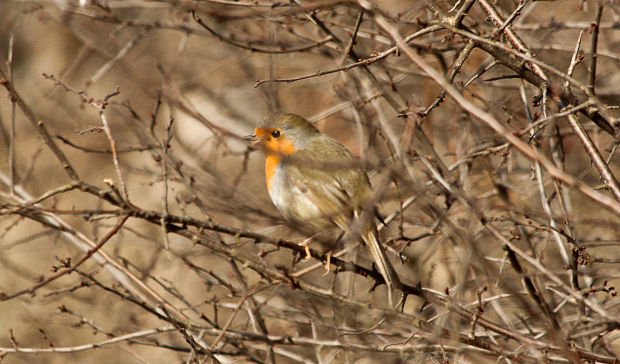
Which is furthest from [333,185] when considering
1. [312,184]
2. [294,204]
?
[294,204]

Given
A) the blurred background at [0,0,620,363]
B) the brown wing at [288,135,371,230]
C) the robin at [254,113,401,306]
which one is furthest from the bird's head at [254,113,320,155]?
the blurred background at [0,0,620,363]

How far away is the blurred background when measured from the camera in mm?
2844

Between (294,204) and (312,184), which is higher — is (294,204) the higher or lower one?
the lower one

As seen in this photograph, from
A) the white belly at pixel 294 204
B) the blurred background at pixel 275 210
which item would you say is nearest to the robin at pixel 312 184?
the white belly at pixel 294 204

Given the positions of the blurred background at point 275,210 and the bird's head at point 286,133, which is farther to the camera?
the bird's head at point 286,133

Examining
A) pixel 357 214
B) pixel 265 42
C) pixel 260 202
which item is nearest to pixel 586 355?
pixel 357 214

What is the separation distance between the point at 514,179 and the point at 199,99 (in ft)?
14.1

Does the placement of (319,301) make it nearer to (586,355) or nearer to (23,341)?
(586,355)

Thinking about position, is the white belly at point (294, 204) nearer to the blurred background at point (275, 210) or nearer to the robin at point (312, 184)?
the robin at point (312, 184)

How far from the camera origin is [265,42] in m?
5.00

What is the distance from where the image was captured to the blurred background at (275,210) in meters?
2.84

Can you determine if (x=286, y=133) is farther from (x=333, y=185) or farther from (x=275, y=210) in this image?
(x=275, y=210)

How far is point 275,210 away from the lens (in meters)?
6.12

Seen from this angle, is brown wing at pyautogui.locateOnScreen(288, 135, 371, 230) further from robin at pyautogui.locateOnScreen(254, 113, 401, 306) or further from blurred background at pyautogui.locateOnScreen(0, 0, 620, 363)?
blurred background at pyautogui.locateOnScreen(0, 0, 620, 363)
